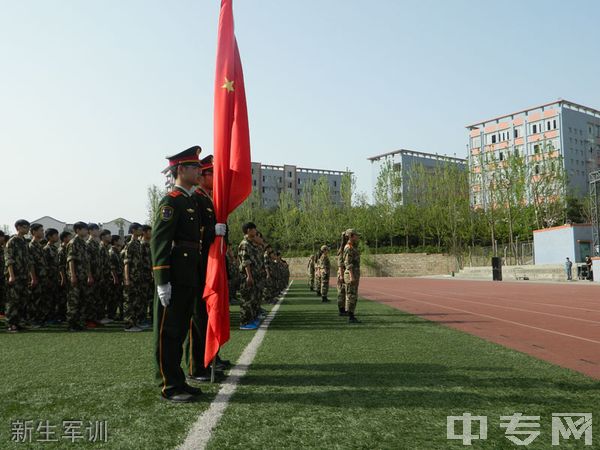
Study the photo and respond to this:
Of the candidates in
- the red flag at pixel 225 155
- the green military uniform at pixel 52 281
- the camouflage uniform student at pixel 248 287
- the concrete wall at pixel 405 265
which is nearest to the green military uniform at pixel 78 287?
the green military uniform at pixel 52 281

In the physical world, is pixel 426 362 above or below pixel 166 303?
below

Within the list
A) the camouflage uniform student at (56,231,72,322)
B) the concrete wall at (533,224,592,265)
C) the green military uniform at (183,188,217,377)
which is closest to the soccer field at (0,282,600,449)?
the green military uniform at (183,188,217,377)

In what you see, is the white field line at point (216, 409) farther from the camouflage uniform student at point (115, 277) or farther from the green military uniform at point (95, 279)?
the camouflage uniform student at point (115, 277)

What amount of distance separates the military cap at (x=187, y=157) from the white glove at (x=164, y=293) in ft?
3.76

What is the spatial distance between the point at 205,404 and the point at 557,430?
8.10 ft

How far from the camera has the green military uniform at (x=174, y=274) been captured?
399 centimetres

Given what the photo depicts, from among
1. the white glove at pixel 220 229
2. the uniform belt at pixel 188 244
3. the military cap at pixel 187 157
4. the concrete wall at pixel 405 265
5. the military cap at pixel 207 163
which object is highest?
the military cap at pixel 207 163

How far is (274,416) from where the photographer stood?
3.43 m

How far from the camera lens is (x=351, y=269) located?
9555 millimetres

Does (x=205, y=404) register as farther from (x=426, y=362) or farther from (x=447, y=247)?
(x=447, y=247)

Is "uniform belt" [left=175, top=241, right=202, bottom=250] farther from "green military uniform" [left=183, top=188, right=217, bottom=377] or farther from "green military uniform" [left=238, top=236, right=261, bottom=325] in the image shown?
"green military uniform" [left=238, top=236, right=261, bottom=325]

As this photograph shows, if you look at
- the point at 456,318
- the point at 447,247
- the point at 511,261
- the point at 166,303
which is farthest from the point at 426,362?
the point at 447,247

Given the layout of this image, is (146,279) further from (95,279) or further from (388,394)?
(388,394)

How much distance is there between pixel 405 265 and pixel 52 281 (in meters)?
49.2
